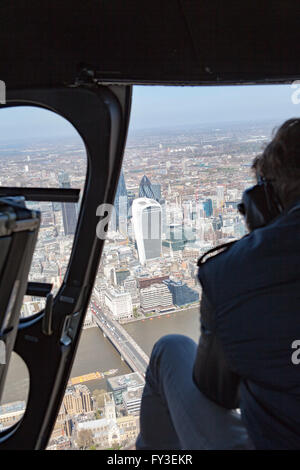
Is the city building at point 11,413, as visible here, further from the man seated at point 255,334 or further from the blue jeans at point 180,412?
the man seated at point 255,334

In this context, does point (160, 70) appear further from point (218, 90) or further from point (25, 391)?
point (25, 391)

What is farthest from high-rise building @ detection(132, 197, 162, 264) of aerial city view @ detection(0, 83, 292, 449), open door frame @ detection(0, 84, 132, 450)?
open door frame @ detection(0, 84, 132, 450)

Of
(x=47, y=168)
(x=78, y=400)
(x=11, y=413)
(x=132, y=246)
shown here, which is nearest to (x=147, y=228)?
(x=132, y=246)

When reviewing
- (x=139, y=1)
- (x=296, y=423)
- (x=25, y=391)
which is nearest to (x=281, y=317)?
(x=296, y=423)

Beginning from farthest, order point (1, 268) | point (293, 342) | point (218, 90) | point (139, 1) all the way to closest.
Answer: point (218, 90), point (139, 1), point (1, 268), point (293, 342)

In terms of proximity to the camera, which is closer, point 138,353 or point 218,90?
point 218,90

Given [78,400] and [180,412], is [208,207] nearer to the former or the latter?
[180,412]
